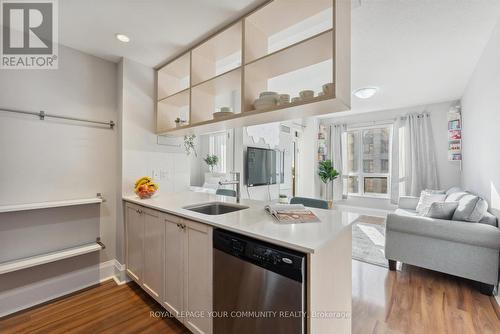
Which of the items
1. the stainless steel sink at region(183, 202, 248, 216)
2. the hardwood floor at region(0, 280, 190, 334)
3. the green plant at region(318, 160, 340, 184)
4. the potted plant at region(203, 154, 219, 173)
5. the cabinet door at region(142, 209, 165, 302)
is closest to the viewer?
the hardwood floor at region(0, 280, 190, 334)

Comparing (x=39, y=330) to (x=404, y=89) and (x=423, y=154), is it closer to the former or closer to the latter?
(x=404, y=89)

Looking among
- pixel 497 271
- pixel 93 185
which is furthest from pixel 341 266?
pixel 93 185

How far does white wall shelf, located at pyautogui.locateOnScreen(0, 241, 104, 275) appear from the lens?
1702 millimetres

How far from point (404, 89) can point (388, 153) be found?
195 cm

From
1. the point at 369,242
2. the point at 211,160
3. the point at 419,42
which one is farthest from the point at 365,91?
the point at 211,160

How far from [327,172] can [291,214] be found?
178 inches

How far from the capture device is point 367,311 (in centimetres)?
181

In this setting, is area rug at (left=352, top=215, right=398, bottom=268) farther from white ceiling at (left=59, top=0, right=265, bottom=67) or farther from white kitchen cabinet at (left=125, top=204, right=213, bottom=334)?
white ceiling at (left=59, top=0, right=265, bottom=67)

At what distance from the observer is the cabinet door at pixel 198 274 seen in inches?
53.2

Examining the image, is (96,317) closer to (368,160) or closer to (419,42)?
(419,42)

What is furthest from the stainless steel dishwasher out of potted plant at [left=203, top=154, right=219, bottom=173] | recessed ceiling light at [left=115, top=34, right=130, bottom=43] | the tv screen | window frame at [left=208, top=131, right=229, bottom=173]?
potted plant at [left=203, top=154, right=219, bottom=173]

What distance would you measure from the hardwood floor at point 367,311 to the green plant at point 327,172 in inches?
134

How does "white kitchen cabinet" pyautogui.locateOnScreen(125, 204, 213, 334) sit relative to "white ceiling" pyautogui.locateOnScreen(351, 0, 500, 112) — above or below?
below

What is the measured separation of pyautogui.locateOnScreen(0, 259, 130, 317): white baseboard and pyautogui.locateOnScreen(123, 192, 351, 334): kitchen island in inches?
18.6
